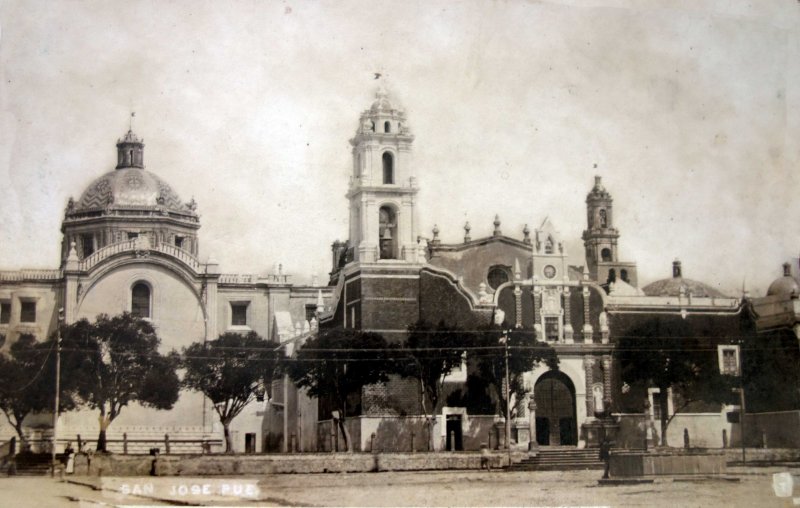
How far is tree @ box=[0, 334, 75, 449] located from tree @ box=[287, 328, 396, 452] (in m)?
6.01

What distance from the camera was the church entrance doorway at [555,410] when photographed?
1344 inches

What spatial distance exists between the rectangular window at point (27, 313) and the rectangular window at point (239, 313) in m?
5.54

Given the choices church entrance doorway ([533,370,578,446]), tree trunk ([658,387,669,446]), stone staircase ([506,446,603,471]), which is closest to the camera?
stone staircase ([506,446,603,471])

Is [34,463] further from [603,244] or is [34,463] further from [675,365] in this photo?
[603,244]

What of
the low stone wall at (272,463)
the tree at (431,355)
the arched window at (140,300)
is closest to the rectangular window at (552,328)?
the tree at (431,355)

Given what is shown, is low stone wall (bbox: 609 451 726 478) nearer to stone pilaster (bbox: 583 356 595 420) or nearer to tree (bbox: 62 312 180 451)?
stone pilaster (bbox: 583 356 595 420)

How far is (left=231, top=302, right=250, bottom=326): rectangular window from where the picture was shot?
3108 cm

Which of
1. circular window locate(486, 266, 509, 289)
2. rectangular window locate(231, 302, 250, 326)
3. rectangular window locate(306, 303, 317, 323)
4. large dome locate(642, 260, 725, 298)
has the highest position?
circular window locate(486, 266, 509, 289)

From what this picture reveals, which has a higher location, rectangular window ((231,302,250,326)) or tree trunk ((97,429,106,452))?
rectangular window ((231,302,250,326))

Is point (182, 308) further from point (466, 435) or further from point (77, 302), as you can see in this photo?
point (466, 435)

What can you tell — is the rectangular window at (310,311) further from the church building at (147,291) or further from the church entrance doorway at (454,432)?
the church entrance doorway at (454,432)

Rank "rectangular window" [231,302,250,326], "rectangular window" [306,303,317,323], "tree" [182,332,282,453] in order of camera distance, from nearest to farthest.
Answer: "tree" [182,332,282,453] → "rectangular window" [231,302,250,326] → "rectangular window" [306,303,317,323]

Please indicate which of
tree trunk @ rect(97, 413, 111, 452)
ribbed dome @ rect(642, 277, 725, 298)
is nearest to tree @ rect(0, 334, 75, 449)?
tree trunk @ rect(97, 413, 111, 452)

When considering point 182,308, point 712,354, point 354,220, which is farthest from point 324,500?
point 712,354
